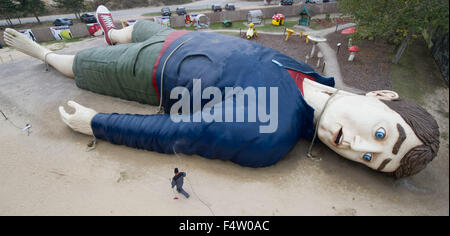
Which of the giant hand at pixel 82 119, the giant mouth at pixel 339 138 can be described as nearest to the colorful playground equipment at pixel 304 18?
the giant mouth at pixel 339 138

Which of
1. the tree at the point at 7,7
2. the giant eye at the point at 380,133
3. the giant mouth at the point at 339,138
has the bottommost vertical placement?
the giant mouth at the point at 339,138

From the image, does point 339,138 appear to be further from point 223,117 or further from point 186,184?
point 186,184

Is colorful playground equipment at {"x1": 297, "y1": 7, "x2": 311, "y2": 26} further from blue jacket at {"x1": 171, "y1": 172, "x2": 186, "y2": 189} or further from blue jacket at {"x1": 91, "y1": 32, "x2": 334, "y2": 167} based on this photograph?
blue jacket at {"x1": 171, "y1": 172, "x2": 186, "y2": 189}

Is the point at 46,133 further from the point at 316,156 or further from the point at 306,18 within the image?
the point at 306,18

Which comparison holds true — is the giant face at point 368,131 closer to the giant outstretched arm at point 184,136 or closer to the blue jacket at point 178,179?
the giant outstretched arm at point 184,136

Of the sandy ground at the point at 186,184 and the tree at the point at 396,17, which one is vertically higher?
the tree at the point at 396,17

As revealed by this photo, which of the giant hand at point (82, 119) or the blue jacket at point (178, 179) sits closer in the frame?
the blue jacket at point (178, 179)

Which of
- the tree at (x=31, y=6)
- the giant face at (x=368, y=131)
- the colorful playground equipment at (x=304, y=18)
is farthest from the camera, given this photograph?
the tree at (x=31, y=6)

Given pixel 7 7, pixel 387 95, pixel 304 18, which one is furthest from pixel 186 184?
pixel 7 7
